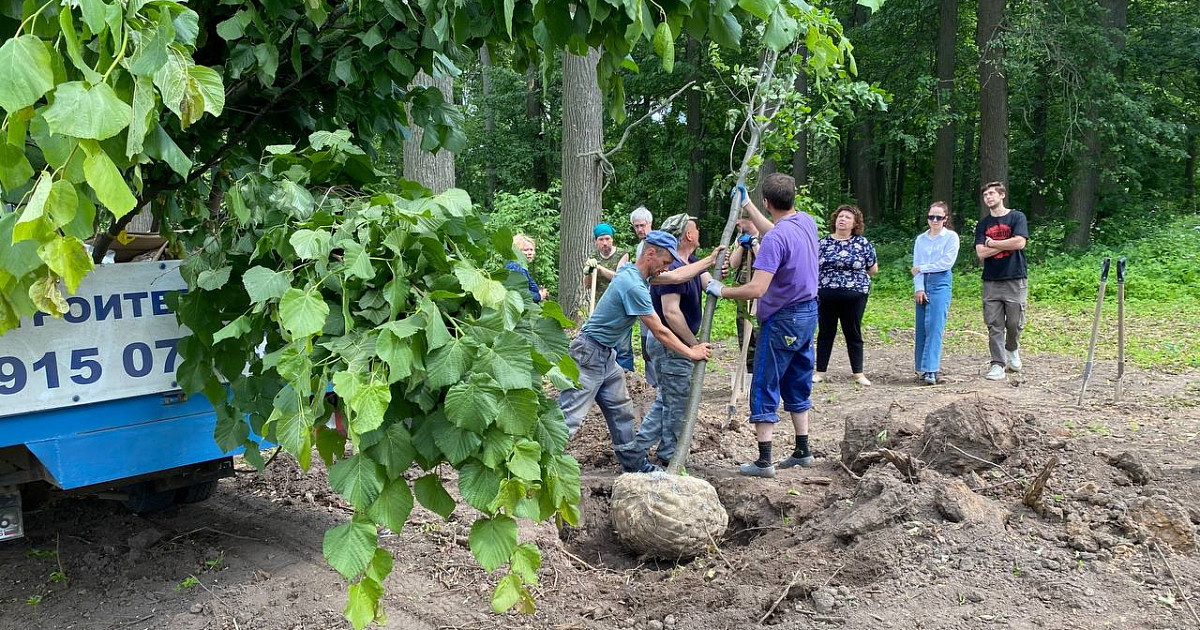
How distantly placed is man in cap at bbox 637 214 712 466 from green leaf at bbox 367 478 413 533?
351cm

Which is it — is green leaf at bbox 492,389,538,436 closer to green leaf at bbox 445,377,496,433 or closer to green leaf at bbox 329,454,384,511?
green leaf at bbox 445,377,496,433

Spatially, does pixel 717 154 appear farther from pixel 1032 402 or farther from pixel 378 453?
pixel 378 453

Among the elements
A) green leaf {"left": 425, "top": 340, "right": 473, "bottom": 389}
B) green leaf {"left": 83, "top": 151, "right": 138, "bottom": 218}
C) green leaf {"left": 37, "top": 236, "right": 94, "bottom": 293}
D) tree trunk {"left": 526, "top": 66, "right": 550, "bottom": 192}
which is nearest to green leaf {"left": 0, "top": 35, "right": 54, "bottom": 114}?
green leaf {"left": 83, "top": 151, "right": 138, "bottom": 218}

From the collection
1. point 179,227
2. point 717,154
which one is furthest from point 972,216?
point 179,227

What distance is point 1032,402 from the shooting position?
7016 mm

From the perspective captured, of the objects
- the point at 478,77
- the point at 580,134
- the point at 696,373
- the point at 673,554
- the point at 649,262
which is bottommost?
the point at 673,554

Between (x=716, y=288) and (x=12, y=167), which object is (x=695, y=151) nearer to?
(x=716, y=288)

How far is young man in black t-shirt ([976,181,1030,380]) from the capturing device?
787 centimetres

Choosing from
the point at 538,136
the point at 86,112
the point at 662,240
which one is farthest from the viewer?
the point at 538,136

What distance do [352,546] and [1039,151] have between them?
26917 mm

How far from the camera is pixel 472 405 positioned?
6.59 ft

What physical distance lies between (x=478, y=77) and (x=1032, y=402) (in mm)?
24607

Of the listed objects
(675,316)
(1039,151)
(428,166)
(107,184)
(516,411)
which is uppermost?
(1039,151)

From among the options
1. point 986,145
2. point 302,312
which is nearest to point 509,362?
point 302,312
